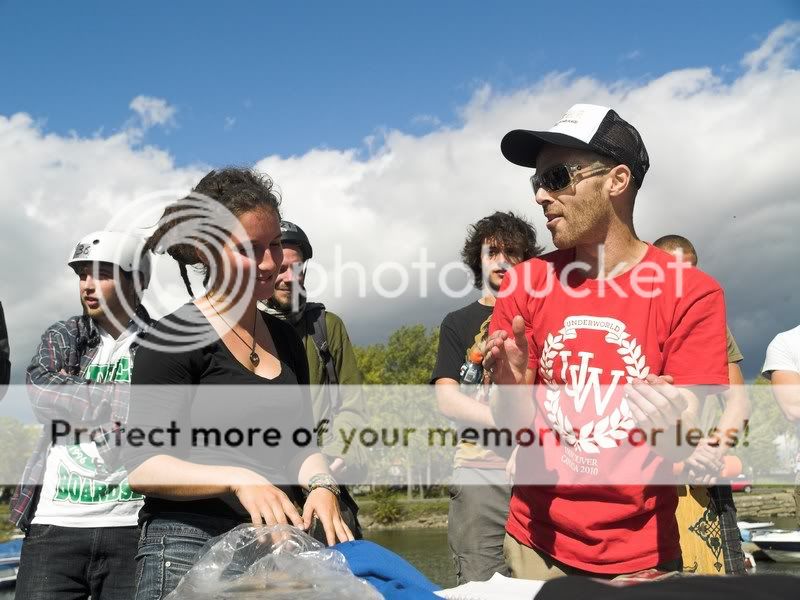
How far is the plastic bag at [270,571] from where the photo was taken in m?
1.64

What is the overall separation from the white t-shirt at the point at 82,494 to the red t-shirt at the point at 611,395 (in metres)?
2.19

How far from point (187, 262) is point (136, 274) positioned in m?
1.70

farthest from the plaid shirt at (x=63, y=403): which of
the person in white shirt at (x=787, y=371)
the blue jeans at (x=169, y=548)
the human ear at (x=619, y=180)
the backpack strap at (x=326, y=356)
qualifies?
the person in white shirt at (x=787, y=371)

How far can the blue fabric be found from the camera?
174 centimetres

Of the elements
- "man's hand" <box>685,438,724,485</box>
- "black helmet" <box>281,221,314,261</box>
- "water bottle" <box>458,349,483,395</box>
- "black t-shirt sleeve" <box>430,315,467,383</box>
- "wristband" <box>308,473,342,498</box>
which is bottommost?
"wristband" <box>308,473,342,498</box>

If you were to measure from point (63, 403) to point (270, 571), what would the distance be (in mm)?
2566

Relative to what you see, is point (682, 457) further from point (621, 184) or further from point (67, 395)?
point (67, 395)

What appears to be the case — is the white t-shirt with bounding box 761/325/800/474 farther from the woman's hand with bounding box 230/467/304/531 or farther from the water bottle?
the woman's hand with bounding box 230/467/304/531

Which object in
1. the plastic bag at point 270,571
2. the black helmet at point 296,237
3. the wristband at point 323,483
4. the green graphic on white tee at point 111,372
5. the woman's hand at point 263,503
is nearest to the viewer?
the plastic bag at point 270,571

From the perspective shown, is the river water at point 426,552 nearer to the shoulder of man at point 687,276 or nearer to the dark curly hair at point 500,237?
the dark curly hair at point 500,237

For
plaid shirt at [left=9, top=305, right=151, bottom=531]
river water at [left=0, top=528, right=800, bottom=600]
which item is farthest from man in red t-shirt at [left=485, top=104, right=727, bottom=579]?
river water at [left=0, top=528, right=800, bottom=600]

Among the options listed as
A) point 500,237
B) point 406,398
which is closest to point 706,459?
point 500,237

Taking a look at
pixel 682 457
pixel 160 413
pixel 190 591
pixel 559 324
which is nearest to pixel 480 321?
pixel 559 324

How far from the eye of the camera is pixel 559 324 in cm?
280
